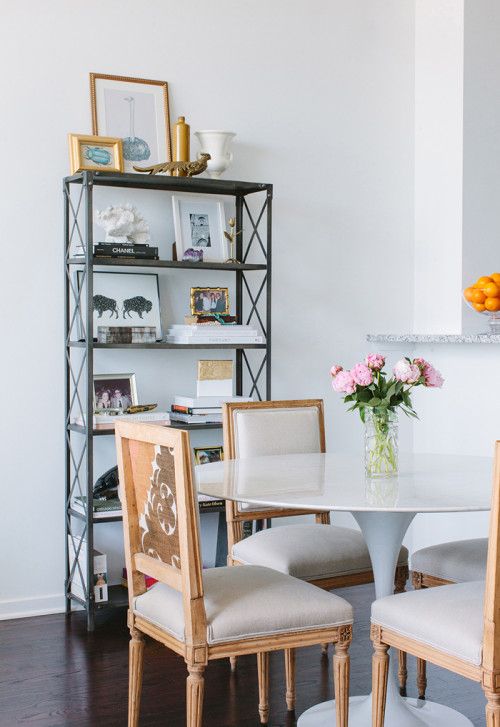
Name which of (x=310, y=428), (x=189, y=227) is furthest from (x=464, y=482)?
(x=189, y=227)

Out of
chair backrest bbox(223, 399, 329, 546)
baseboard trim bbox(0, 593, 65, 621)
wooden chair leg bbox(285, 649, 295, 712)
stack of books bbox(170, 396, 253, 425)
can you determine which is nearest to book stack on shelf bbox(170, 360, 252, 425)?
stack of books bbox(170, 396, 253, 425)

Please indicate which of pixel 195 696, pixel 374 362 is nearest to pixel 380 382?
pixel 374 362

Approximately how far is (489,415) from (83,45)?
2295mm

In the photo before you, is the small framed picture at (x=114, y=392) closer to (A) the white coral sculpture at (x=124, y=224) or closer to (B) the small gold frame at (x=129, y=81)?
(A) the white coral sculpture at (x=124, y=224)

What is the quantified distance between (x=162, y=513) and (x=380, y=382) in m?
0.71

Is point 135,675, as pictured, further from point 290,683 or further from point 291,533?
point 291,533

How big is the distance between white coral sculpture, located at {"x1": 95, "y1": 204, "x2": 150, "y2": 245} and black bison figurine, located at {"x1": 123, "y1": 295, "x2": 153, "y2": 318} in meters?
0.26

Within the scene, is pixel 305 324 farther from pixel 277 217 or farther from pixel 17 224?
pixel 17 224

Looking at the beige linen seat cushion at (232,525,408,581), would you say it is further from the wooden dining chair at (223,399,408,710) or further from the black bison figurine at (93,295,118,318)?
the black bison figurine at (93,295,118,318)

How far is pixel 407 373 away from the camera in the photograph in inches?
102

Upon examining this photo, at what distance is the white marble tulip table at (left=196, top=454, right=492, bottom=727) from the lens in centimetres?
229

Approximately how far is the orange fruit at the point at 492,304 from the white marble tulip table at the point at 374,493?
86 centimetres

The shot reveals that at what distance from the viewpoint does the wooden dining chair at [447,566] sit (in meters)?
2.82

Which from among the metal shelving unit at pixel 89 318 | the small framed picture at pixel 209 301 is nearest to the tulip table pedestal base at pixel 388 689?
the metal shelving unit at pixel 89 318
